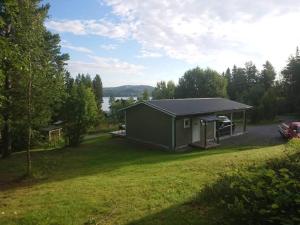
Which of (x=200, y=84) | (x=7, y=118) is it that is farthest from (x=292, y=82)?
(x=7, y=118)

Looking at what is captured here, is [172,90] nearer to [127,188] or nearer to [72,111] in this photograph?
[72,111]

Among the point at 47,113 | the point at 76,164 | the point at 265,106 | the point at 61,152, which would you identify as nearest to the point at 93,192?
the point at 76,164

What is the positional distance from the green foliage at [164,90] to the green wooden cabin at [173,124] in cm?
4294

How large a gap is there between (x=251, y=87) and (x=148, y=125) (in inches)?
1566

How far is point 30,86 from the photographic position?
1448 centimetres

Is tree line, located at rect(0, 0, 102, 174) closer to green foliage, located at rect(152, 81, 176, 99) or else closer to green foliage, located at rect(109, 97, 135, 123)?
green foliage, located at rect(109, 97, 135, 123)

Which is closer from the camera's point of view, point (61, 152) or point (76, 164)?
point (76, 164)

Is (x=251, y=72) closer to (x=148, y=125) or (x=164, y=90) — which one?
(x=164, y=90)

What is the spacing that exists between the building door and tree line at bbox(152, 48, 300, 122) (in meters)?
21.9

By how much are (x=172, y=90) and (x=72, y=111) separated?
49571 millimetres

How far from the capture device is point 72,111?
25.8 meters

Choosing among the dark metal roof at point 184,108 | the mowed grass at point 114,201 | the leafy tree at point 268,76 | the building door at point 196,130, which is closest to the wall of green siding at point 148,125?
the dark metal roof at point 184,108

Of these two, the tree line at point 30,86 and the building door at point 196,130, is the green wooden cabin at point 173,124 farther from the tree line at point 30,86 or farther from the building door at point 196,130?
the tree line at point 30,86

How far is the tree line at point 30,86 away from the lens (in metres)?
12.5
